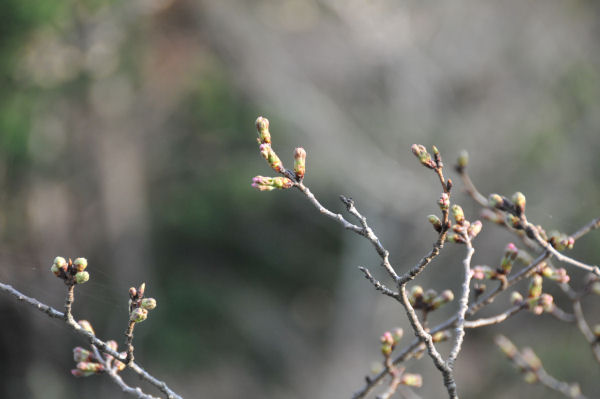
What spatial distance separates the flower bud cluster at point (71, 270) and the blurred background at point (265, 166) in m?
3.70

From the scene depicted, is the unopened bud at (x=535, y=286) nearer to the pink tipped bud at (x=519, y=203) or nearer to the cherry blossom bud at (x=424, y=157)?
the pink tipped bud at (x=519, y=203)

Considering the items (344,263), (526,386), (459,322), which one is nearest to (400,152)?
(344,263)

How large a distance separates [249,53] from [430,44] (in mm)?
2228

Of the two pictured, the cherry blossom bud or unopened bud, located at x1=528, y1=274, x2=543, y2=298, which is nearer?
the cherry blossom bud

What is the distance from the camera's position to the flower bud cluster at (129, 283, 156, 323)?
1.12 meters

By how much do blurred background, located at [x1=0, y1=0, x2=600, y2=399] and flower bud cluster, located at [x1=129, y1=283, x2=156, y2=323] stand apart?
3713 millimetres

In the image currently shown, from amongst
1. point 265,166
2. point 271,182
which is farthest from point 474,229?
point 265,166

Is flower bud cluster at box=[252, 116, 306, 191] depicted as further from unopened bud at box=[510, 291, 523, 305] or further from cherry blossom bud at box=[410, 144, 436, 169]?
unopened bud at box=[510, 291, 523, 305]

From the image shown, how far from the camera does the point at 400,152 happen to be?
711cm

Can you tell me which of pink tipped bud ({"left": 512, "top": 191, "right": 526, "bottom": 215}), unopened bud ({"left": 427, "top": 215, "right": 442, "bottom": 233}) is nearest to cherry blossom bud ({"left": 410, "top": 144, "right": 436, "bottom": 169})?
unopened bud ({"left": 427, "top": 215, "right": 442, "bottom": 233})

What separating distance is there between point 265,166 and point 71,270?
288 inches

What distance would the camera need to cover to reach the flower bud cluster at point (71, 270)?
113 cm

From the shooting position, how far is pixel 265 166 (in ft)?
27.6

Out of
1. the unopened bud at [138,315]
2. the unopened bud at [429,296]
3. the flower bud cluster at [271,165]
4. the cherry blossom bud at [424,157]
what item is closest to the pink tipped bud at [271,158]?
the flower bud cluster at [271,165]
